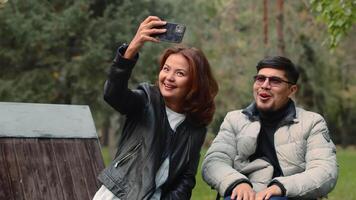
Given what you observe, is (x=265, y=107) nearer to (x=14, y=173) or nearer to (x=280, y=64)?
(x=280, y=64)

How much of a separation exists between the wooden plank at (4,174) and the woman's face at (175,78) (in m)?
1.28

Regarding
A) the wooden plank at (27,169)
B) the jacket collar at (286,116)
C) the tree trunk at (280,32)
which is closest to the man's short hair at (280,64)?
the jacket collar at (286,116)

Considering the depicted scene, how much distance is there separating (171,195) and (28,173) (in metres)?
1.21

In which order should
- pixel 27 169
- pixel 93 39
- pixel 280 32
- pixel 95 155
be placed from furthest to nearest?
pixel 93 39
pixel 280 32
pixel 95 155
pixel 27 169

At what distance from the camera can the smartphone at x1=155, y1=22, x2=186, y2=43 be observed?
3.05 metres

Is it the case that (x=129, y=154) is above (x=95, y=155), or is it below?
above

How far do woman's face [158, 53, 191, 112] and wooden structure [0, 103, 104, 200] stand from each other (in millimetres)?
1268

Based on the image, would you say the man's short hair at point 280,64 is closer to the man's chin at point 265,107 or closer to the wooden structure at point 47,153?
the man's chin at point 265,107

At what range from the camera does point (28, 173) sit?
162 inches

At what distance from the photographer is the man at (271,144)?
11.2 feet

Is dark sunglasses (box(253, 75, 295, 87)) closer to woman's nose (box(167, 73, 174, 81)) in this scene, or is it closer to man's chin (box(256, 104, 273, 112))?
man's chin (box(256, 104, 273, 112))

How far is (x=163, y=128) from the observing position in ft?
10.7

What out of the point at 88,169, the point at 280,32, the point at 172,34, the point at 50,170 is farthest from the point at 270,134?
the point at 280,32

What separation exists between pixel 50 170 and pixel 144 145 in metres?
1.24
